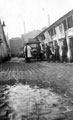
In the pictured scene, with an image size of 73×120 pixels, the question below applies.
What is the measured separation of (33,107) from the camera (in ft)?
12.7

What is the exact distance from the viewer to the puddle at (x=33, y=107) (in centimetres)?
339

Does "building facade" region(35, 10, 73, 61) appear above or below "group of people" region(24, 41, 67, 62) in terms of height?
above

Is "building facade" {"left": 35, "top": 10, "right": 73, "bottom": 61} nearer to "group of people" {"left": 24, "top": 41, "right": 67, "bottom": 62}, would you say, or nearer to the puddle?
"group of people" {"left": 24, "top": 41, "right": 67, "bottom": 62}

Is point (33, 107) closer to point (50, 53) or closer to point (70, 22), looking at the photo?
point (70, 22)

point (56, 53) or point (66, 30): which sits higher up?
point (66, 30)

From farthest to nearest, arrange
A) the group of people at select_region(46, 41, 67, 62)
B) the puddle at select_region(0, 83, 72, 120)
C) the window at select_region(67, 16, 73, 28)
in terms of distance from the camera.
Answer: the group of people at select_region(46, 41, 67, 62) < the window at select_region(67, 16, 73, 28) < the puddle at select_region(0, 83, 72, 120)

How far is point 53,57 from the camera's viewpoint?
66.5 ft

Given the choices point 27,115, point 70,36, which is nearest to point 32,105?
point 27,115

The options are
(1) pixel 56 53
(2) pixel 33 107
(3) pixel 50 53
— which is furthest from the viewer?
(3) pixel 50 53

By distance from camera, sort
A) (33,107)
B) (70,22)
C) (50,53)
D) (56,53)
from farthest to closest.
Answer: (50,53) < (56,53) < (70,22) < (33,107)

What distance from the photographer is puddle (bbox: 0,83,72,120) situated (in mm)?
3392

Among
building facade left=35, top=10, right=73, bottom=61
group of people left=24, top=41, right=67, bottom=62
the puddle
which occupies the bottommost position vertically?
the puddle

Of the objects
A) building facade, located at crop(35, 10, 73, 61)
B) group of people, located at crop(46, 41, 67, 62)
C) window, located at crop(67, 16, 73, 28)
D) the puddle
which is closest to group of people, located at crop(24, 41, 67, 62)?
group of people, located at crop(46, 41, 67, 62)

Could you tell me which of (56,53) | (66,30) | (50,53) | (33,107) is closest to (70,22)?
(66,30)
